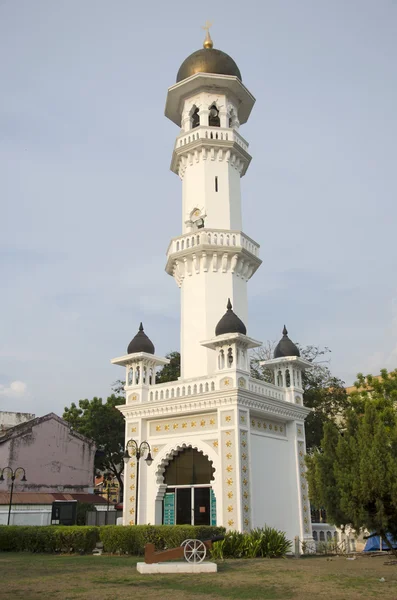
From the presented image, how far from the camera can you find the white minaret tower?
24609 mm

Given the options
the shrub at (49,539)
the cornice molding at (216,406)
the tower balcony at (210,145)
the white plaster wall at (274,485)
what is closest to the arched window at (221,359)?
the cornice molding at (216,406)

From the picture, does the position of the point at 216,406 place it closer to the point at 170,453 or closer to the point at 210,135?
the point at 170,453

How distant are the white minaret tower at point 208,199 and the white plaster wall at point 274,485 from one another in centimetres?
383

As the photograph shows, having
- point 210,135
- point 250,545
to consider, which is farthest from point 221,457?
point 210,135

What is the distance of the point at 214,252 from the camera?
81.7 feet

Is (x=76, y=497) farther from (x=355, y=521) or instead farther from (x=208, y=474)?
(x=355, y=521)

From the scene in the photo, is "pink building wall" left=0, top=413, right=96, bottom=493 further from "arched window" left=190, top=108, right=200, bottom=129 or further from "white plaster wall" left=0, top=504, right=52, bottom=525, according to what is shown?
"arched window" left=190, top=108, right=200, bottom=129

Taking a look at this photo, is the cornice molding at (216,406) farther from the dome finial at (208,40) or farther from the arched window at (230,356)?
the dome finial at (208,40)

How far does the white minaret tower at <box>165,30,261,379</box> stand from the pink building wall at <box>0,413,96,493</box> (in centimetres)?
1338

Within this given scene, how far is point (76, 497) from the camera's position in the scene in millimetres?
32938

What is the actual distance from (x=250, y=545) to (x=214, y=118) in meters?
19.8

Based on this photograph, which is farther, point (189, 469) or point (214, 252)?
point (214, 252)

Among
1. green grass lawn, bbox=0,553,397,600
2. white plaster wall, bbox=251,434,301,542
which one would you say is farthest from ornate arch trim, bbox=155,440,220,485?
green grass lawn, bbox=0,553,397,600

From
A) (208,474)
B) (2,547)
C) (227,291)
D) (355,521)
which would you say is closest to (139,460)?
(208,474)
